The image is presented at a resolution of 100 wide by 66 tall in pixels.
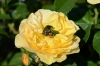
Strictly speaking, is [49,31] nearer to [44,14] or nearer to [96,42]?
[44,14]

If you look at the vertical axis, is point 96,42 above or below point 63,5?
below

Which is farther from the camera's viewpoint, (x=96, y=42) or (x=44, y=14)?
(x=96, y=42)

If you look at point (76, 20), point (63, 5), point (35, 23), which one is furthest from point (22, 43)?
point (76, 20)

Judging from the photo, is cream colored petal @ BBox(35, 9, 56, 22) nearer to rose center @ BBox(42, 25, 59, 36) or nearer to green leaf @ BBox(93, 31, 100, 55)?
rose center @ BBox(42, 25, 59, 36)

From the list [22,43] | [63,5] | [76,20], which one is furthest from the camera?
[76,20]

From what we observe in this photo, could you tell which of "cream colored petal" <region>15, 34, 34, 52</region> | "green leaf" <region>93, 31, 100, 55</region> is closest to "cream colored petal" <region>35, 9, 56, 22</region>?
"cream colored petal" <region>15, 34, 34, 52</region>

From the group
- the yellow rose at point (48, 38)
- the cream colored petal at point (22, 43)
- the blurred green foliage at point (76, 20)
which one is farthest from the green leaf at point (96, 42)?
the cream colored petal at point (22, 43)

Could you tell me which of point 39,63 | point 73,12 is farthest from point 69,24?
point 73,12

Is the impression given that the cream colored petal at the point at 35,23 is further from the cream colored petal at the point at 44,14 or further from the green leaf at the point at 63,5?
the green leaf at the point at 63,5

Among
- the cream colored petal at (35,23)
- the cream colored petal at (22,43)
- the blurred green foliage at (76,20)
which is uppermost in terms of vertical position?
the cream colored petal at (35,23)
